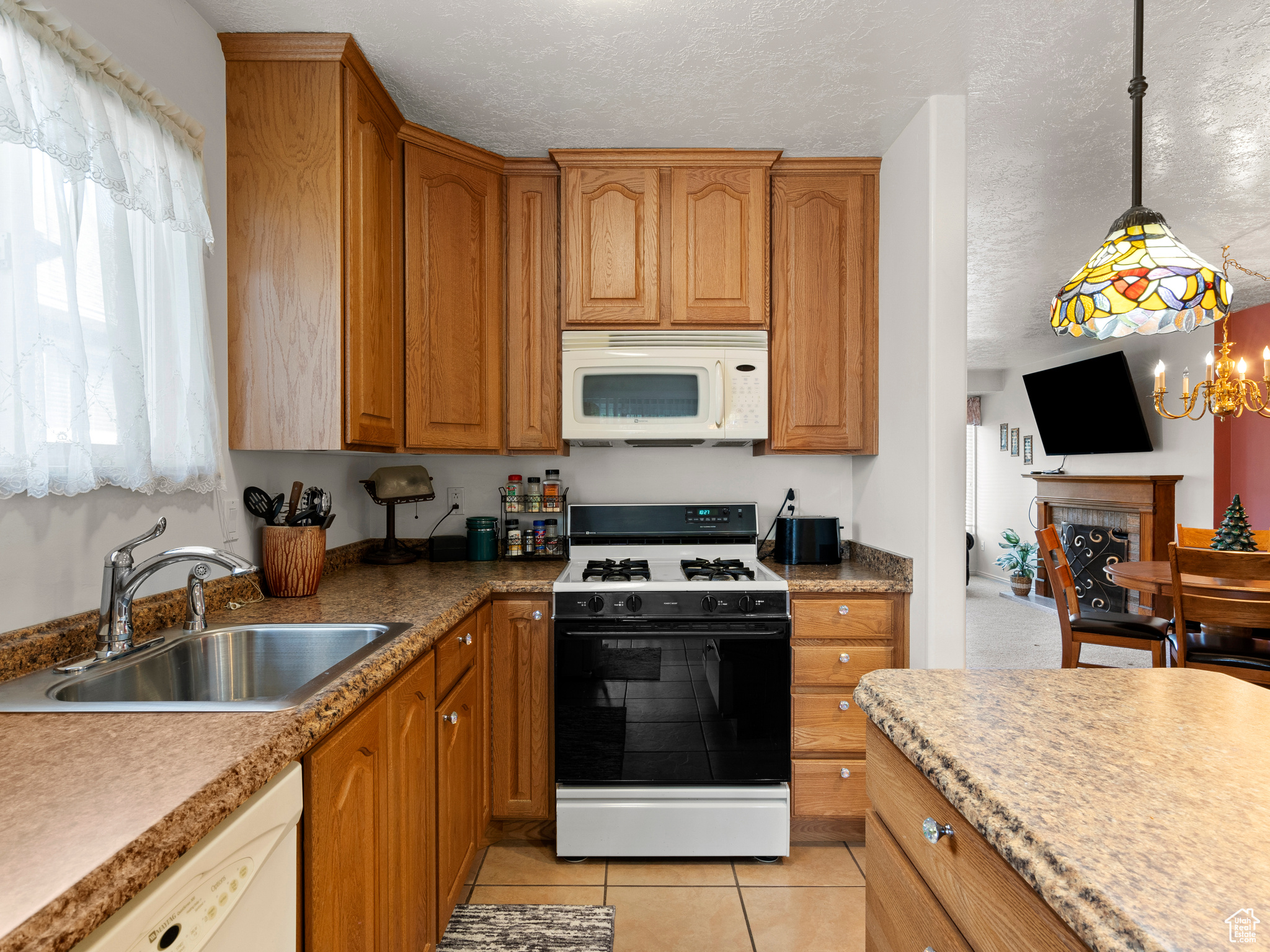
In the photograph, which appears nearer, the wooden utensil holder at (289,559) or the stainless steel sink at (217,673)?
the stainless steel sink at (217,673)

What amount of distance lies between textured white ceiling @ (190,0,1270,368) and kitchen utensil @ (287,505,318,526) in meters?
1.34

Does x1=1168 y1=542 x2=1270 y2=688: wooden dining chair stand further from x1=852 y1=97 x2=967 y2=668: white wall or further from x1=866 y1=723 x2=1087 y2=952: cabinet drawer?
x1=866 y1=723 x2=1087 y2=952: cabinet drawer

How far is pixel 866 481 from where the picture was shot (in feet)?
9.21

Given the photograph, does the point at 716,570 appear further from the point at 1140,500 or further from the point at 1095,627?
the point at 1140,500

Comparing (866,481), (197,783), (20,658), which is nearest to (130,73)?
(20,658)

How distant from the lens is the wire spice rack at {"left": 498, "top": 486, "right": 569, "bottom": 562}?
284 centimetres

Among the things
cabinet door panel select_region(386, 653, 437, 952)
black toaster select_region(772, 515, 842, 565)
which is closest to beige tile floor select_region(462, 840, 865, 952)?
cabinet door panel select_region(386, 653, 437, 952)

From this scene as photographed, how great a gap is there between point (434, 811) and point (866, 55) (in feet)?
7.70

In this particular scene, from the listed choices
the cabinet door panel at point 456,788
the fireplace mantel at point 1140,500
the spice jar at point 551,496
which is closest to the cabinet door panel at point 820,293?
the spice jar at point 551,496

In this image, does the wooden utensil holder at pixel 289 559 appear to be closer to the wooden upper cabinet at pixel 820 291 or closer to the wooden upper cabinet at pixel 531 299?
the wooden upper cabinet at pixel 531 299

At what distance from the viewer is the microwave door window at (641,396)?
2.60 m

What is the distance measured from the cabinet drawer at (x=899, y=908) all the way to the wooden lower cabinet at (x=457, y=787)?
3.52ft

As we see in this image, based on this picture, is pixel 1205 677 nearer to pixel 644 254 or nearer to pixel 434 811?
pixel 434 811

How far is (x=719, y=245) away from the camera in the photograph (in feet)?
8.55
